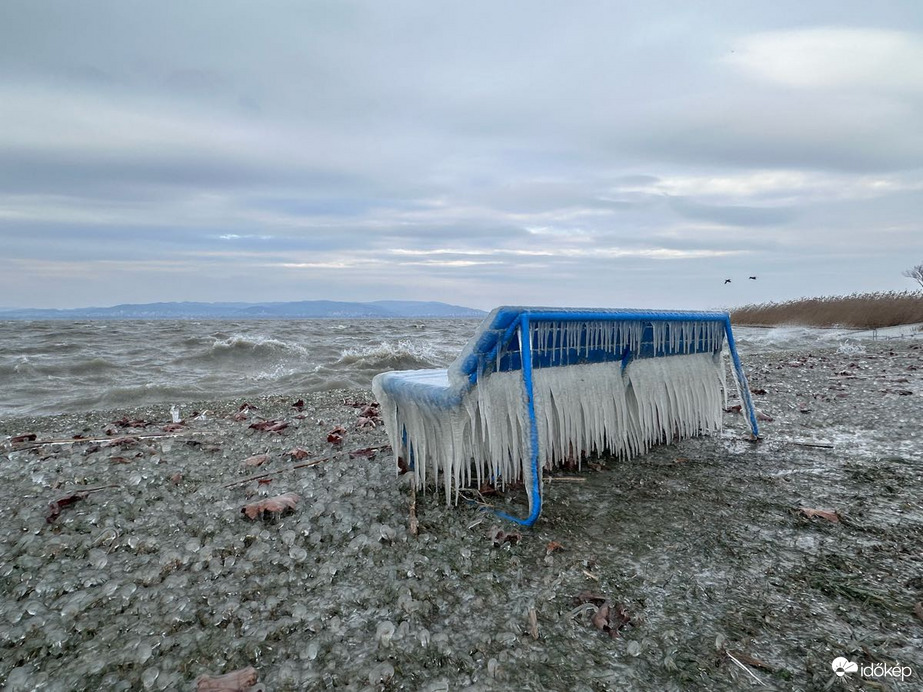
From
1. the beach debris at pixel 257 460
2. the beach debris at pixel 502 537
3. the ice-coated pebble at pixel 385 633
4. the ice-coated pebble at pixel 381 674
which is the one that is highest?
the beach debris at pixel 257 460

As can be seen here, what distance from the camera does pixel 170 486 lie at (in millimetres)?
3225

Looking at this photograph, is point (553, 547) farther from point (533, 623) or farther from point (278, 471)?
point (278, 471)

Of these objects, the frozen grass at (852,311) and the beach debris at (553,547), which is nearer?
the beach debris at (553,547)

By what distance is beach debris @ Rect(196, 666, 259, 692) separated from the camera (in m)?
1.62

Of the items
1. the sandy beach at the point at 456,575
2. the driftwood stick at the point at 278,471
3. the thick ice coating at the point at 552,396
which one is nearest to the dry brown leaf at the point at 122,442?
the sandy beach at the point at 456,575

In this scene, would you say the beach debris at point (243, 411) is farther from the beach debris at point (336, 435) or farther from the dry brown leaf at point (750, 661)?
the dry brown leaf at point (750, 661)

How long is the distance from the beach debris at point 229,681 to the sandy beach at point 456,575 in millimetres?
37

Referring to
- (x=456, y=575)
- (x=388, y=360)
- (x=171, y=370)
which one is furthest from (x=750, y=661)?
(x=171, y=370)

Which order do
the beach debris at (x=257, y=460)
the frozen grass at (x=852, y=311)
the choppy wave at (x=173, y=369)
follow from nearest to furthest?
the beach debris at (x=257, y=460)
the choppy wave at (x=173, y=369)
the frozen grass at (x=852, y=311)

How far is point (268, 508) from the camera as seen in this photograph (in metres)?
2.77

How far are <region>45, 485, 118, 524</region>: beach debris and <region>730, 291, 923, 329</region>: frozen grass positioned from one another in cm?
2792

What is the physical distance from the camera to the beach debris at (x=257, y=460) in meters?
3.77

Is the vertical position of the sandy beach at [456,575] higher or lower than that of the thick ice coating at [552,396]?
lower

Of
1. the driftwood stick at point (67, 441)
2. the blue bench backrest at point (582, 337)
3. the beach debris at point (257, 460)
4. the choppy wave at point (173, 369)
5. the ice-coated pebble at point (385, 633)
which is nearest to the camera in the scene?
the ice-coated pebble at point (385, 633)
